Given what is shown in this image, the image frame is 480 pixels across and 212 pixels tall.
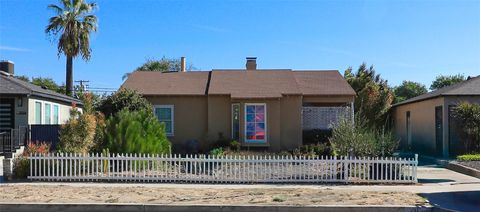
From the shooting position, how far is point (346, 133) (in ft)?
48.2

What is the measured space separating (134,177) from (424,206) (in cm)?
716

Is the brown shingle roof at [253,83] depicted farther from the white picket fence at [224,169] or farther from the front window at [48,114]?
the front window at [48,114]

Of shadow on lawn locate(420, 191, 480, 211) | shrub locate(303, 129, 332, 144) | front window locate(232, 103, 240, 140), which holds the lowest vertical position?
shadow on lawn locate(420, 191, 480, 211)

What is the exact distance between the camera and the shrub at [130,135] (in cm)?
1534

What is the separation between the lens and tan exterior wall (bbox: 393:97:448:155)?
22.5m

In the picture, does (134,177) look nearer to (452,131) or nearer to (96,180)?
(96,180)

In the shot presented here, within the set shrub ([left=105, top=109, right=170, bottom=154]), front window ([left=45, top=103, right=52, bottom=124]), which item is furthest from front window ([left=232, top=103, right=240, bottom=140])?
front window ([left=45, top=103, right=52, bottom=124])

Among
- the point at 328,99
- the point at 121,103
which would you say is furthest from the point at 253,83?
the point at 121,103

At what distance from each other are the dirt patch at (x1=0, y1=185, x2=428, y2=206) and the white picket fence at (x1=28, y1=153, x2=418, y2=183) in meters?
1.16

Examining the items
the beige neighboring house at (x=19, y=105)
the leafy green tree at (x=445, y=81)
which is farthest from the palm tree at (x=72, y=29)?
the leafy green tree at (x=445, y=81)

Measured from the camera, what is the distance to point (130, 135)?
50.5 ft

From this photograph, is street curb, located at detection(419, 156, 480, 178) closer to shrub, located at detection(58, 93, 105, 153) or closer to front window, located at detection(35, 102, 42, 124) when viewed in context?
shrub, located at detection(58, 93, 105, 153)

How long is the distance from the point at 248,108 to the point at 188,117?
2.74 m

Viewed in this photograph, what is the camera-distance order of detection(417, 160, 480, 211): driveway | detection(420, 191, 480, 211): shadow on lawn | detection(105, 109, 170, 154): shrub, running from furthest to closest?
detection(105, 109, 170, 154): shrub → detection(417, 160, 480, 211): driveway → detection(420, 191, 480, 211): shadow on lawn
